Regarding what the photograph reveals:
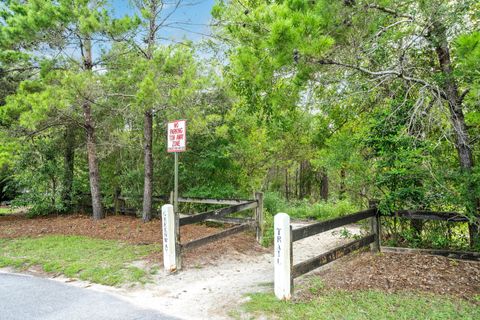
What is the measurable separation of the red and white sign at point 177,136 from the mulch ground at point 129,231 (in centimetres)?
205

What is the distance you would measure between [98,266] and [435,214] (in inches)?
220

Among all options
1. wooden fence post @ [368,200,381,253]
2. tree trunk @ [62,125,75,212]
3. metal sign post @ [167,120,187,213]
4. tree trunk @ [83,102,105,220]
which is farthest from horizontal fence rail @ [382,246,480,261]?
tree trunk @ [62,125,75,212]

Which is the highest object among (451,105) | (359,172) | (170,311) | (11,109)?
(11,109)

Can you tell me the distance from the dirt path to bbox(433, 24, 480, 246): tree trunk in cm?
317

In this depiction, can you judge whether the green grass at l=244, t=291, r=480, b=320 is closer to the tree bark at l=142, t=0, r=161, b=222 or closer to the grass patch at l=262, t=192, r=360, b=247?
the tree bark at l=142, t=0, r=161, b=222

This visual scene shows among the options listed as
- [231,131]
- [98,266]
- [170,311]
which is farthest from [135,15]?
[170,311]

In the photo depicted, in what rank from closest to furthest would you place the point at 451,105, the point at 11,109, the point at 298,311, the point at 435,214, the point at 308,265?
the point at 298,311, the point at 308,265, the point at 451,105, the point at 435,214, the point at 11,109

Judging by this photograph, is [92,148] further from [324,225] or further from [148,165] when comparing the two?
[324,225]

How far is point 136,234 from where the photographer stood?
334 inches

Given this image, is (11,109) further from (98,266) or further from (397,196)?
(397,196)

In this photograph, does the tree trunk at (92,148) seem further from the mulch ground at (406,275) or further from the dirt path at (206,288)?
the mulch ground at (406,275)

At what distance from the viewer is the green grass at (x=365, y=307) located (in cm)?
365

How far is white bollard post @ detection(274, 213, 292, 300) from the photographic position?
4.25 metres

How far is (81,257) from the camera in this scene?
6508 millimetres
